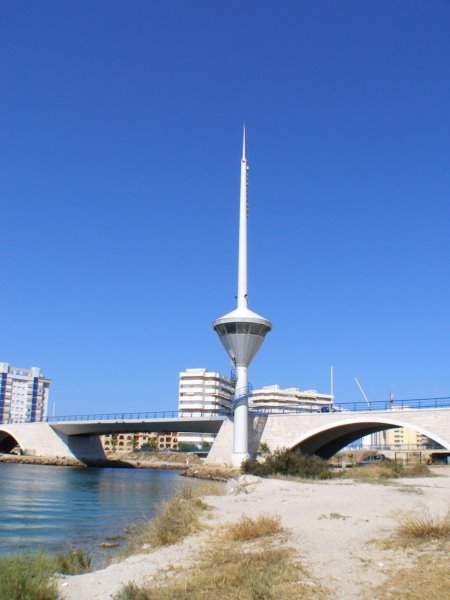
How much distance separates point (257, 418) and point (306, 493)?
44358 mm

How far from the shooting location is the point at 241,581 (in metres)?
9.39

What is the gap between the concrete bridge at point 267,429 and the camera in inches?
2151

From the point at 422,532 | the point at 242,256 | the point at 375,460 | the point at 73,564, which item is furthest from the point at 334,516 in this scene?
the point at 375,460

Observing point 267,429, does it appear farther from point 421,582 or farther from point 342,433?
point 421,582

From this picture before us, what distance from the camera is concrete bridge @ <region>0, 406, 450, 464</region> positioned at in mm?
54625

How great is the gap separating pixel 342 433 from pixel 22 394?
14184 cm

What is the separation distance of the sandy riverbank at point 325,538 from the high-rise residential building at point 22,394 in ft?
559

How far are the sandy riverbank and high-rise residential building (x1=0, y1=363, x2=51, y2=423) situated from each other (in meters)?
170

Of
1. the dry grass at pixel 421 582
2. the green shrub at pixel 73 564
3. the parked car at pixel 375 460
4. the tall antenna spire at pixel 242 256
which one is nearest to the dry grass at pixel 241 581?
the dry grass at pixel 421 582

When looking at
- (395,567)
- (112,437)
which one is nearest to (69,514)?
(395,567)

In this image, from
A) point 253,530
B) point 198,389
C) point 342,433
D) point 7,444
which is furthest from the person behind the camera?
point 198,389

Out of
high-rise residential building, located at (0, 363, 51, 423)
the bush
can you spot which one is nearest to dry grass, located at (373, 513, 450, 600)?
the bush

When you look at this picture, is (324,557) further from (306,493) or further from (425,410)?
(425,410)

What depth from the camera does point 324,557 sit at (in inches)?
440
